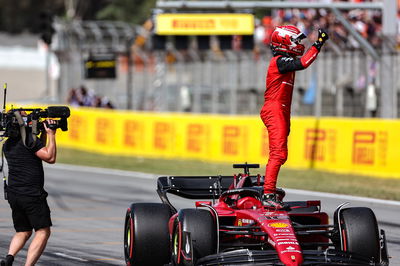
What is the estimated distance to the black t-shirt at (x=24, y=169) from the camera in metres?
8.78

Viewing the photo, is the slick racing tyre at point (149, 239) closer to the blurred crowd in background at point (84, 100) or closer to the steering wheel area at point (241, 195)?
the steering wheel area at point (241, 195)

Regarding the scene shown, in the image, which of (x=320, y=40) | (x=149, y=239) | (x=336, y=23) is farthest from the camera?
(x=336, y=23)

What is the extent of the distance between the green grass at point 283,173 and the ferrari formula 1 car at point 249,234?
27.7 ft

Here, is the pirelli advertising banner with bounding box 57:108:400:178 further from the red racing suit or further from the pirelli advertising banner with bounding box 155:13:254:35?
the red racing suit

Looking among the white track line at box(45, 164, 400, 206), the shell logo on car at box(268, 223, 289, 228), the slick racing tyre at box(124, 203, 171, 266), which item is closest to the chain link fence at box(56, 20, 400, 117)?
the white track line at box(45, 164, 400, 206)

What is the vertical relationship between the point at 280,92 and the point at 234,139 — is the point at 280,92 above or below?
above

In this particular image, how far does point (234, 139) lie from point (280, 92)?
1482 centimetres

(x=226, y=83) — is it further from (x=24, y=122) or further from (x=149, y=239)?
(x=24, y=122)

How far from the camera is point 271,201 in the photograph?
8.63 m

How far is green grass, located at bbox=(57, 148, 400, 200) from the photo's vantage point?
18.3 meters

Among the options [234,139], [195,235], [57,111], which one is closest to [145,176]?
[234,139]

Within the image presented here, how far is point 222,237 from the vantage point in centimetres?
874

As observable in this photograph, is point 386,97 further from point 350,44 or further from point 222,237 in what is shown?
point 222,237

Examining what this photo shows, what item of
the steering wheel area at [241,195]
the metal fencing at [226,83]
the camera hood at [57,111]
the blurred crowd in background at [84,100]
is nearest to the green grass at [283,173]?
the metal fencing at [226,83]
